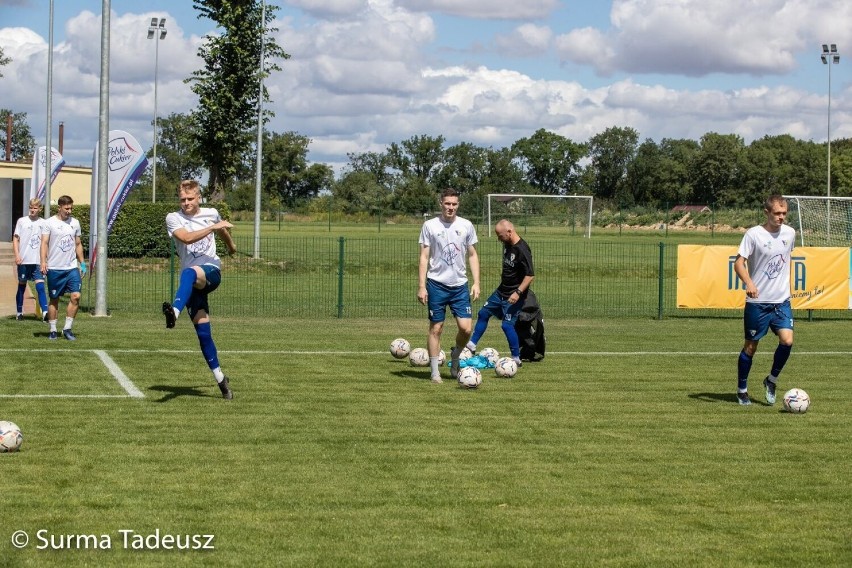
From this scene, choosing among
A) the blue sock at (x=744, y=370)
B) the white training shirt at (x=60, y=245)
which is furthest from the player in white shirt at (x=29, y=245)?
the blue sock at (x=744, y=370)

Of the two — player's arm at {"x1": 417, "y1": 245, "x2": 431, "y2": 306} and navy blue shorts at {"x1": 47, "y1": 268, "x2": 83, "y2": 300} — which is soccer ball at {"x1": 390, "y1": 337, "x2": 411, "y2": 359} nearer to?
player's arm at {"x1": 417, "y1": 245, "x2": 431, "y2": 306}

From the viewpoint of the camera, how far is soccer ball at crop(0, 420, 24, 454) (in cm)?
866

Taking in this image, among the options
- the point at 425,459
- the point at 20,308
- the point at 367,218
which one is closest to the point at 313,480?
the point at 425,459

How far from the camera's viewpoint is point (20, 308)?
19750mm

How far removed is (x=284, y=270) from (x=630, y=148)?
105 meters

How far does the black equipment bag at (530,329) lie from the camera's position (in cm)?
1522

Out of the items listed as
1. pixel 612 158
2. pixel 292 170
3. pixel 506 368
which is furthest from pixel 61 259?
pixel 612 158

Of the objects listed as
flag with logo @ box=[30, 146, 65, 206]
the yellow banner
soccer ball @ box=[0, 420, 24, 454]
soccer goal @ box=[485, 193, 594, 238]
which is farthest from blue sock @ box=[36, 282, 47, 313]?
soccer goal @ box=[485, 193, 594, 238]

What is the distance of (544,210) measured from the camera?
221ft

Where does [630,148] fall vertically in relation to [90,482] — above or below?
above

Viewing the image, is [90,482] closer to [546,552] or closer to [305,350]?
[546,552]

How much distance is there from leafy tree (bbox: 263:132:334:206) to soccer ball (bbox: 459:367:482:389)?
9497 cm

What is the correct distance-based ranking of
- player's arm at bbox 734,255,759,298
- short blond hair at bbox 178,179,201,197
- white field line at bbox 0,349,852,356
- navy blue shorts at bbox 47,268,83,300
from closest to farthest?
short blond hair at bbox 178,179,201,197
player's arm at bbox 734,255,759,298
white field line at bbox 0,349,852,356
navy blue shorts at bbox 47,268,83,300

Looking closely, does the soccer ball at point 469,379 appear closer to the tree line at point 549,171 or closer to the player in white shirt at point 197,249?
the player in white shirt at point 197,249
